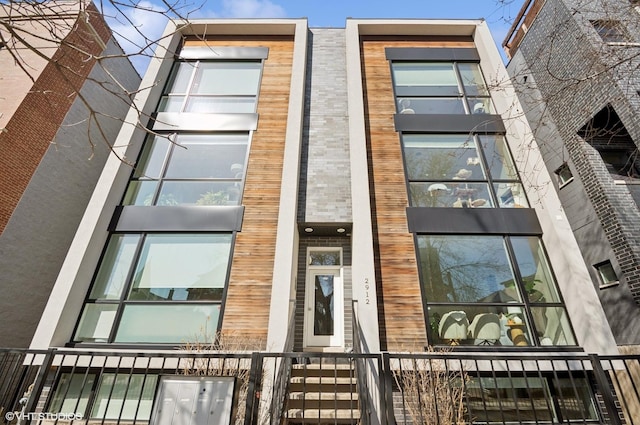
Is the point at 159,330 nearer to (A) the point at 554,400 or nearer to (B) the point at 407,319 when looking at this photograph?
(B) the point at 407,319

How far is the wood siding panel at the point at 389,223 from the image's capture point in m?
5.97

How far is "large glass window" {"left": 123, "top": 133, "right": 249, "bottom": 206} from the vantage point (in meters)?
7.39

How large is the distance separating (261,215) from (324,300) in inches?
98.1

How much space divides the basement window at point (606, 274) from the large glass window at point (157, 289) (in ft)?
30.1

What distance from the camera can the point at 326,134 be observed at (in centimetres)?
855

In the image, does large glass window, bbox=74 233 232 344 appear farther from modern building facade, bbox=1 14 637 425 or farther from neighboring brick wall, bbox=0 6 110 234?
neighboring brick wall, bbox=0 6 110 234

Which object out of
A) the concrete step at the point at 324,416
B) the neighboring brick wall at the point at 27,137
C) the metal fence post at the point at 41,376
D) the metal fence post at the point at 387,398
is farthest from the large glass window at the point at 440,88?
the metal fence post at the point at 41,376

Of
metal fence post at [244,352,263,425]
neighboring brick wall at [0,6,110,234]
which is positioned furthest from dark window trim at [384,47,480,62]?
metal fence post at [244,352,263,425]

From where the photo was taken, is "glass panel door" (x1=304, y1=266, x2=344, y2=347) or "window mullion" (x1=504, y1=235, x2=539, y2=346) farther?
"glass panel door" (x1=304, y1=266, x2=344, y2=347)

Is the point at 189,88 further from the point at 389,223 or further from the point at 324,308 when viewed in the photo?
the point at 324,308

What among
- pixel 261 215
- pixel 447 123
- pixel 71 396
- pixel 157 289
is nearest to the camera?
pixel 71 396

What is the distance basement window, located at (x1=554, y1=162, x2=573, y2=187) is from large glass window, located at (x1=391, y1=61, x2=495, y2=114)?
322cm

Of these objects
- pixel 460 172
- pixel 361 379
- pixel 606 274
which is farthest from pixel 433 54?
pixel 361 379

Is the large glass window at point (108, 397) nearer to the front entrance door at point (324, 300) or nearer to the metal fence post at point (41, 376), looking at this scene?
the metal fence post at point (41, 376)
